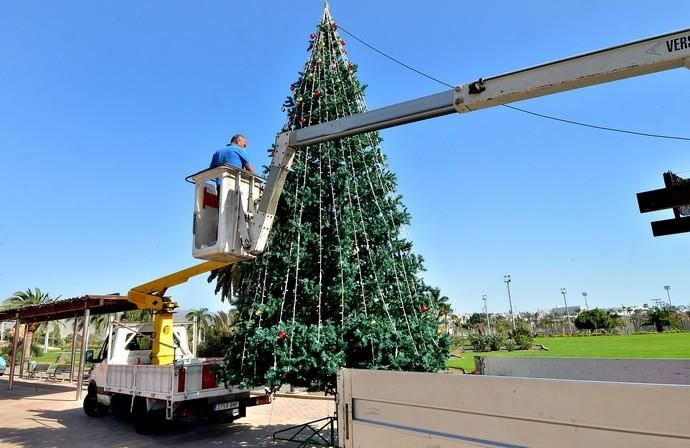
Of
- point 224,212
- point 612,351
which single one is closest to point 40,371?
point 224,212

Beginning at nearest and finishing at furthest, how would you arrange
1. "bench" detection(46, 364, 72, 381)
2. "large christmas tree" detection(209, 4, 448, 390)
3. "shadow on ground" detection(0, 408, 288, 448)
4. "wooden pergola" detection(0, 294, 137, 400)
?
"large christmas tree" detection(209, 4, 448, 390) < "shadow on ground" detection(0, 408, 288, 448) < "wooden pergola" detection(0, 294, 137, 400) < "bench" detection(46, 364, 72, 381)

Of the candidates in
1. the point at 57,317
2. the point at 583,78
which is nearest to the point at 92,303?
the point at 57,317

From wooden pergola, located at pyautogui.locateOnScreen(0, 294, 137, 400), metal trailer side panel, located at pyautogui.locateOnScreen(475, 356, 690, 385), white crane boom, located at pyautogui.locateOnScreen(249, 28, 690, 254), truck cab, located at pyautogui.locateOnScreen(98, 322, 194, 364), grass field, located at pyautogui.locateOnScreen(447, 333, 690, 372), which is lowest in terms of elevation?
grass field, located at pyautogui.locateOnScreen(447, 333, 690, 372)

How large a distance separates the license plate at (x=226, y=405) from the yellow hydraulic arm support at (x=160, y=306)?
2572 millimetres

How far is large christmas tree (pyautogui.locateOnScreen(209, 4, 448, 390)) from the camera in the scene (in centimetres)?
628

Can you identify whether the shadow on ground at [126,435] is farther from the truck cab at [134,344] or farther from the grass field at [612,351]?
the grass field at [612,351]

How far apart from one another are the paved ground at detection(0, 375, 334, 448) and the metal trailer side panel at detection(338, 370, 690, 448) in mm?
5877

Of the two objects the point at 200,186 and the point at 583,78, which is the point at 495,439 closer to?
the point at 583,78

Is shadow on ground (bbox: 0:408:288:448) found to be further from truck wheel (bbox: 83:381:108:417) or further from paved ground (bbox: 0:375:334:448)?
truck wheel (bbox: 83:381:108:417)

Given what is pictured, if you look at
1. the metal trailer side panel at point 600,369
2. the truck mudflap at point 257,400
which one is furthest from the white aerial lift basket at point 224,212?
the truck mudflap at point 257,400

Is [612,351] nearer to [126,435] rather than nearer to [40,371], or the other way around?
[126,435]

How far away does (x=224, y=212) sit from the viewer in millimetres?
5668

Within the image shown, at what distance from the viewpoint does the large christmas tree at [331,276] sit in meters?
6.28

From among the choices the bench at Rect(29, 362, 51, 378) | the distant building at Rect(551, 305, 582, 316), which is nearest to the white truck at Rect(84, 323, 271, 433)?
the bench at Rect(29, 362, 51, 378)
